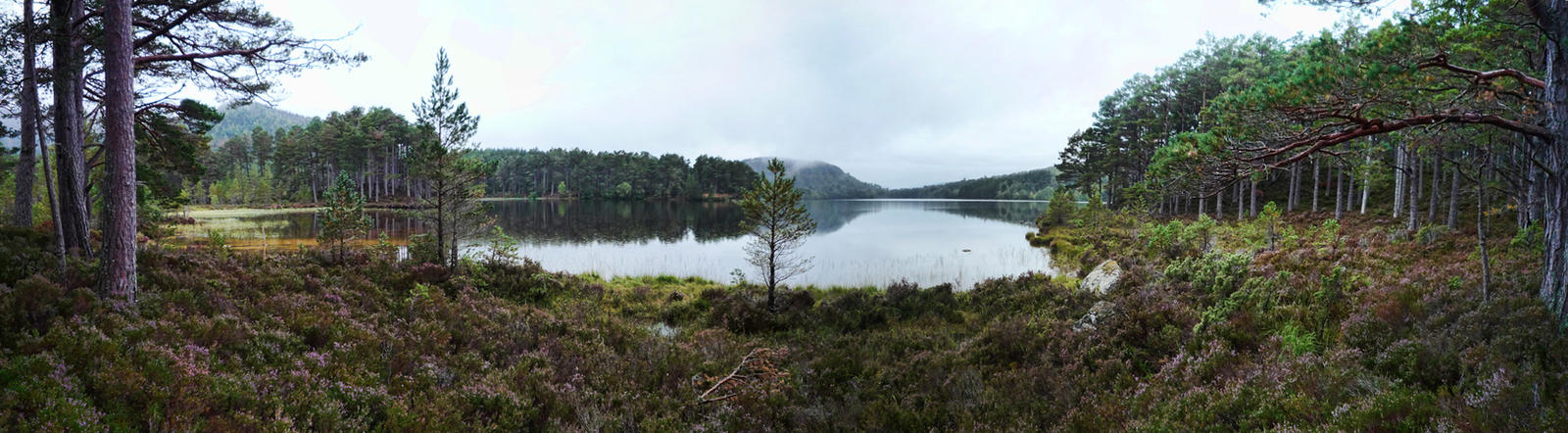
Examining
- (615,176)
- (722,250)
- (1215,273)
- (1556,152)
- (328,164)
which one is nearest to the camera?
(1556,152)

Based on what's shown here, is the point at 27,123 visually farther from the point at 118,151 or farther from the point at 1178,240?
the point at 1178,240

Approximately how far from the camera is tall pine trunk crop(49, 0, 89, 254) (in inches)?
315

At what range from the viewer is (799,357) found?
9.97 m

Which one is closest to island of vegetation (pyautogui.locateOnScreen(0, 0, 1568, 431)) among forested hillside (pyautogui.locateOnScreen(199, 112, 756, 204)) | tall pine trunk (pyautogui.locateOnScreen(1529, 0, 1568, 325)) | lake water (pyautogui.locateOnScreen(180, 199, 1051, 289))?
tall pine trunk (pyautogui.locateOnScreen(1529, 0, 1568, 325))

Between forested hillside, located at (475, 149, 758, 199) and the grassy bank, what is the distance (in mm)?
107049

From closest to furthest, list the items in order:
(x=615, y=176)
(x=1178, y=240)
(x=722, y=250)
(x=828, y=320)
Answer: (x=828, y=320) < (x=1178, y=240) < (x=722, y=250) < (x=615, y=176)

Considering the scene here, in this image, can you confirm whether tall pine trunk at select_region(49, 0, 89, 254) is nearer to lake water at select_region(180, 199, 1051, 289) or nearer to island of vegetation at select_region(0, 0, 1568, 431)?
island of vegetation at select_region(0, 0, 1568, 431)

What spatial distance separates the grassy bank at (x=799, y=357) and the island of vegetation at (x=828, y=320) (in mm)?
44

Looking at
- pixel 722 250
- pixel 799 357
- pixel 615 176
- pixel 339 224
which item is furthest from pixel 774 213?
pixel 615 176

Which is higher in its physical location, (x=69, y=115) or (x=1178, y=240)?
(x=69, y=115)

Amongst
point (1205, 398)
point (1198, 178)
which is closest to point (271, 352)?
point (1205, 398)

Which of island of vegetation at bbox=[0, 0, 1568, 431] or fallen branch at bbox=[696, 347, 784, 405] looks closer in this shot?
island of vegetation at bbox=[0, 0, 1568, 431]

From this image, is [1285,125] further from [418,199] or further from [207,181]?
[207,181]

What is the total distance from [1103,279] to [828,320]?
851 centimetres
